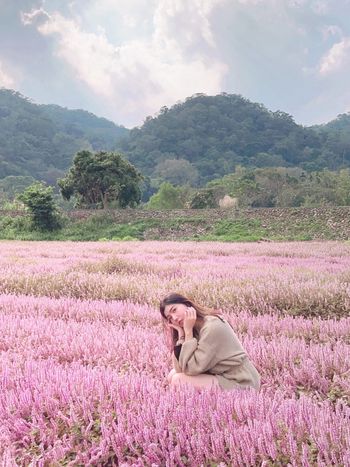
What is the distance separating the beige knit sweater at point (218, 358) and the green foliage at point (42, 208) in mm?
28795

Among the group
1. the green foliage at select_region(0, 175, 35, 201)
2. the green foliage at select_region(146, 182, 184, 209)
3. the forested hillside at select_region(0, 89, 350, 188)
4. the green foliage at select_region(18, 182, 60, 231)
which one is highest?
the forested hillside at select_region(0, 89, 350, 188)

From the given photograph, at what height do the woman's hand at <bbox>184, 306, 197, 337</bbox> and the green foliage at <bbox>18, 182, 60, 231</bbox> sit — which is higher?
the green foliage at <bbox>18, 182, 60, 231</bbox>

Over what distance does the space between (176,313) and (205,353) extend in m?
0.36

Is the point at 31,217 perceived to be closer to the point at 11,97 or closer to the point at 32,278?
the point at 32,278

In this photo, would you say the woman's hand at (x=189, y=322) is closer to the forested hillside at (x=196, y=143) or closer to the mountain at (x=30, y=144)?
the forested hillside at (x=196, y=143)

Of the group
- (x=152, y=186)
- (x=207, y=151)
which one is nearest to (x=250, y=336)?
(x=152, y=186)

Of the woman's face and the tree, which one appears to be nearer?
the woman's face

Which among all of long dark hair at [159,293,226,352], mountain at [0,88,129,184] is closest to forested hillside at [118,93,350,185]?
mountain at [0,88,129,184]

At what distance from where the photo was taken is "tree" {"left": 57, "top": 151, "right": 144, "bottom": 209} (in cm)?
4131

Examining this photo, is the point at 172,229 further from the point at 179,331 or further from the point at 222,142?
the point at 222,142

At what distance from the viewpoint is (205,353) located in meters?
2.80

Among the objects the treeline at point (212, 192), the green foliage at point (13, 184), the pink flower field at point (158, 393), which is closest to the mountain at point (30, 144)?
the green foliage at point (13, 184)

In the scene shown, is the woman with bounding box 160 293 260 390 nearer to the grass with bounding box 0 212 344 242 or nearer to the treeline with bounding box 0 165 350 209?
the grass with bounding box 0 212 344 242

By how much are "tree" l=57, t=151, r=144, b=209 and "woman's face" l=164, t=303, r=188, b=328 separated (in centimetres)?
3868
